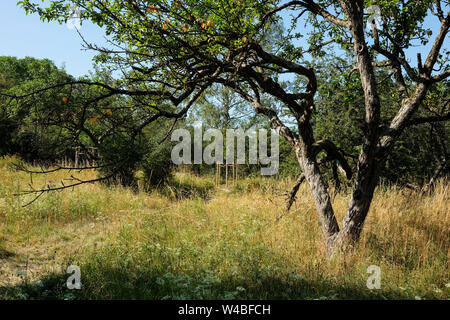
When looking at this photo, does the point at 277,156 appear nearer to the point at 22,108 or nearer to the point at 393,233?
the point at 393,233

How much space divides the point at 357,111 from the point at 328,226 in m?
8.41

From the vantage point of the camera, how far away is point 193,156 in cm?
1986

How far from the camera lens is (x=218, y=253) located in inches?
191

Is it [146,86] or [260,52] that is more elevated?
[260,52]

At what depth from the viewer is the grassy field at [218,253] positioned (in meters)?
3.92

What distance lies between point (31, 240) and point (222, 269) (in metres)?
4.37

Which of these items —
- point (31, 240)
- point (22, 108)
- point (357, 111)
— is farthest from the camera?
point (357, 111)

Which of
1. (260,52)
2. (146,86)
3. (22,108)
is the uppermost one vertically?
(260,52)

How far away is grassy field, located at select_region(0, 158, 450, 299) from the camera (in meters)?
3.92
